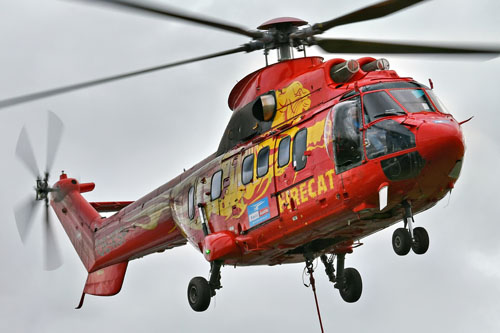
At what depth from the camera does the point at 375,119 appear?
55.8ft

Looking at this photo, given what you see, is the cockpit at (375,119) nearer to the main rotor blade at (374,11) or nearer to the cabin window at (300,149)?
the cabin window at (300,149)

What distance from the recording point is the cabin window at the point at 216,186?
20.6 m

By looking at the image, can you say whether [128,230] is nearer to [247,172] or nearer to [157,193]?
[157,193]

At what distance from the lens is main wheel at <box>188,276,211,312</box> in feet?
67.6

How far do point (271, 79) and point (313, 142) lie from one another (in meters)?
2.62

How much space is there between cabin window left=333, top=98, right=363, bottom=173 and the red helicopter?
2 cm

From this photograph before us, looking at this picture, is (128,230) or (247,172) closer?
(247,172)

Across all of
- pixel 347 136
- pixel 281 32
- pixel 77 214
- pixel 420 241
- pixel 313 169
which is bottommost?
pixel 420 241

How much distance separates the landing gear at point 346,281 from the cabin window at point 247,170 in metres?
2.89

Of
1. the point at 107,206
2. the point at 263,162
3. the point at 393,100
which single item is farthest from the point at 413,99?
the point at 107,206

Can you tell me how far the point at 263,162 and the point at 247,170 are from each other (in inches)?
22.1

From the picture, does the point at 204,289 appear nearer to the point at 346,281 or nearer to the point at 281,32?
the point at 346,281

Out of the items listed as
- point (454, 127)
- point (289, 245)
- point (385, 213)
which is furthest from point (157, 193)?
point (454, 127)

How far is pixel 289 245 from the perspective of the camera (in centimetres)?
1934
